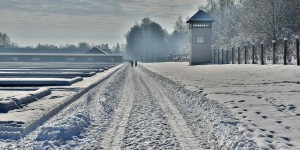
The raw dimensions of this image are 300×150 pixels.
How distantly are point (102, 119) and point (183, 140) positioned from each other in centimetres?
330

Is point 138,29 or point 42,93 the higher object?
point 138,29

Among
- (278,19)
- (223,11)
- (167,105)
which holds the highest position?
(223,11)

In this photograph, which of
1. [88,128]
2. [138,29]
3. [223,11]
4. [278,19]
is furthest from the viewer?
[138,29]

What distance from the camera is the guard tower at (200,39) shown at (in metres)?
50.0

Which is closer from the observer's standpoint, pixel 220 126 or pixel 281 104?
pixel 220 126

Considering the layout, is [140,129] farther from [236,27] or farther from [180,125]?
[236,27]

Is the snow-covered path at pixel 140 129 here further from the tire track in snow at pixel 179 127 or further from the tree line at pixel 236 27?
the tree line at pixel 236 27

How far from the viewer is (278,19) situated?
4334 cm

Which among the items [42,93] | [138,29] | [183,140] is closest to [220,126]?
[183,140]

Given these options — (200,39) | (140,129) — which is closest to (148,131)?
(140,129)

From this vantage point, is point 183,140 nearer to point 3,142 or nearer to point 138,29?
point 3,142

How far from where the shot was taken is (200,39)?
5059 centimetres

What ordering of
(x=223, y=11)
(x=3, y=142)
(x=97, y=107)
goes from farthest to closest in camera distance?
(x=223, y=11)
(x=97, y=107)
(x=3, y=142)

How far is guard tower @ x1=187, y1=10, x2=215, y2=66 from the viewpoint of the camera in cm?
4997
